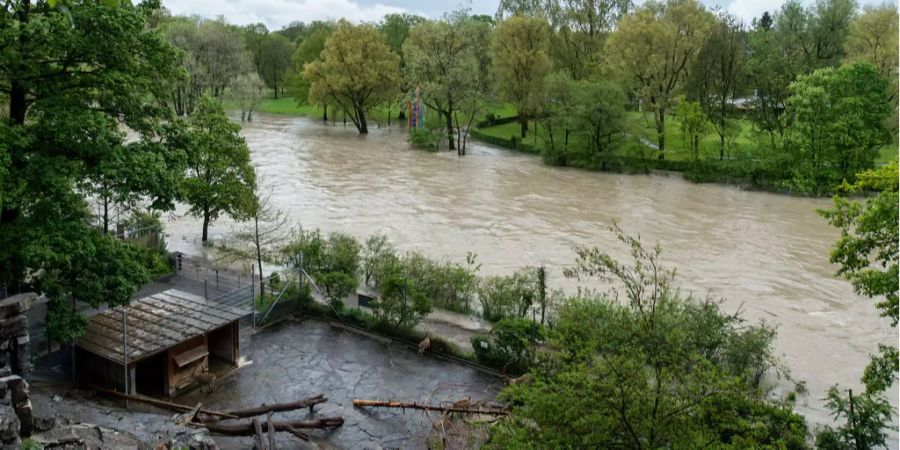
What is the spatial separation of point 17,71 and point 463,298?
13880 mm

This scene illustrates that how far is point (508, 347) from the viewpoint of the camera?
18.7 meters

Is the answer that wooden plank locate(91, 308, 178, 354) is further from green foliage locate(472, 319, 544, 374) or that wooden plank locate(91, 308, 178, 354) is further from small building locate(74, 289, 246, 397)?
green foliage locate(472, 319, 544, 374)

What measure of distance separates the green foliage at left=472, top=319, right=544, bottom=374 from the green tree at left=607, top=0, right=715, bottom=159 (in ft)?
130

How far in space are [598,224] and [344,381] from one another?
22744 millimetres

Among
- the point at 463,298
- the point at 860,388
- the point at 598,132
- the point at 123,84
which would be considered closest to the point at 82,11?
the point at 123,84

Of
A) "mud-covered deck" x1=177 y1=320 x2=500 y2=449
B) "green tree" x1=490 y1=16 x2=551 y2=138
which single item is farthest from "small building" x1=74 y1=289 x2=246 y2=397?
"green tree" x1=490 y1=16 x2=551 y2=138

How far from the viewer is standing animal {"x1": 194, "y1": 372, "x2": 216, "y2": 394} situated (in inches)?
673

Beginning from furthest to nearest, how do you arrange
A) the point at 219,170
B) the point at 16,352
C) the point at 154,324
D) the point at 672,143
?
the point at 672,143, the point at 219,170, the point at 154,324, the point at 16,352

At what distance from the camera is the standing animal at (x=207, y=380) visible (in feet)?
56.1

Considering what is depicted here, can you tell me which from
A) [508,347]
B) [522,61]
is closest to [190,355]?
[508,347]

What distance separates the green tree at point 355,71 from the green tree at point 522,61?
12.2 meters

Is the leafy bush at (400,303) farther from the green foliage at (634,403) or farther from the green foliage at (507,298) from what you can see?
the green foliage at (634,403)

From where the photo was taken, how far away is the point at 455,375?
727 inches

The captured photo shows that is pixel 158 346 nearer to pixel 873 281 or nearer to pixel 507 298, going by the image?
pixel 507 298
